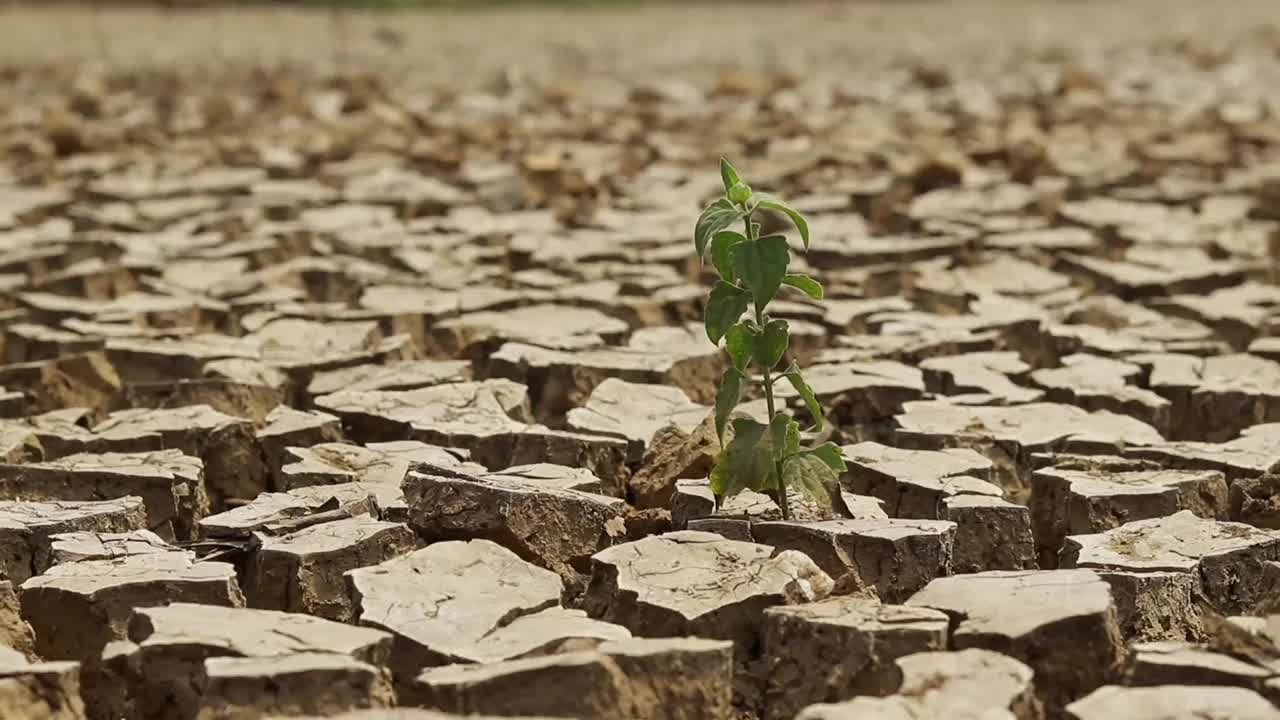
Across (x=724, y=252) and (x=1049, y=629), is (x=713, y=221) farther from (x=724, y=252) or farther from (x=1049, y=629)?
(x=1049, y=629)

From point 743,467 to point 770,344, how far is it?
20 centimetres

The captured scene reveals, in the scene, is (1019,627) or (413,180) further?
(413,180)

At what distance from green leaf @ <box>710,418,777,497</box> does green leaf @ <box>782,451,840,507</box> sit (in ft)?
0.10

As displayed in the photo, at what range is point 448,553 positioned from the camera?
281cm

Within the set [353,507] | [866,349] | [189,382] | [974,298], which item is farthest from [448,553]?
[974,298]

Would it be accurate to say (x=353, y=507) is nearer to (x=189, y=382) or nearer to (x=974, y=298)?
(x=189, y=382)

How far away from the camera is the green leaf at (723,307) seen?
9.44ft

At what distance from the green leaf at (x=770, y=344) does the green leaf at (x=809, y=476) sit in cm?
16

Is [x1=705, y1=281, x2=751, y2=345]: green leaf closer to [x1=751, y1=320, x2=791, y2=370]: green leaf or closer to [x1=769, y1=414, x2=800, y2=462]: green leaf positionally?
[x1=751, y1=320, x2=791, y2=370]: green leaf

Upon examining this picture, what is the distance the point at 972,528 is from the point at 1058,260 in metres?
2.52

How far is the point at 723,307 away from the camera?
2.90 meters

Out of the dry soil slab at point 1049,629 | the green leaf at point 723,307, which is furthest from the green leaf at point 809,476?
the dry soil slab at point 1049,629

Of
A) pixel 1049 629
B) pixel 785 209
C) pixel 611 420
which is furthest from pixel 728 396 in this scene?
pixel 611 420

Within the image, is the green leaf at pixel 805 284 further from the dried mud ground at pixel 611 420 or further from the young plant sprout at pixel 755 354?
the dried mud ground at pixel 611 420
